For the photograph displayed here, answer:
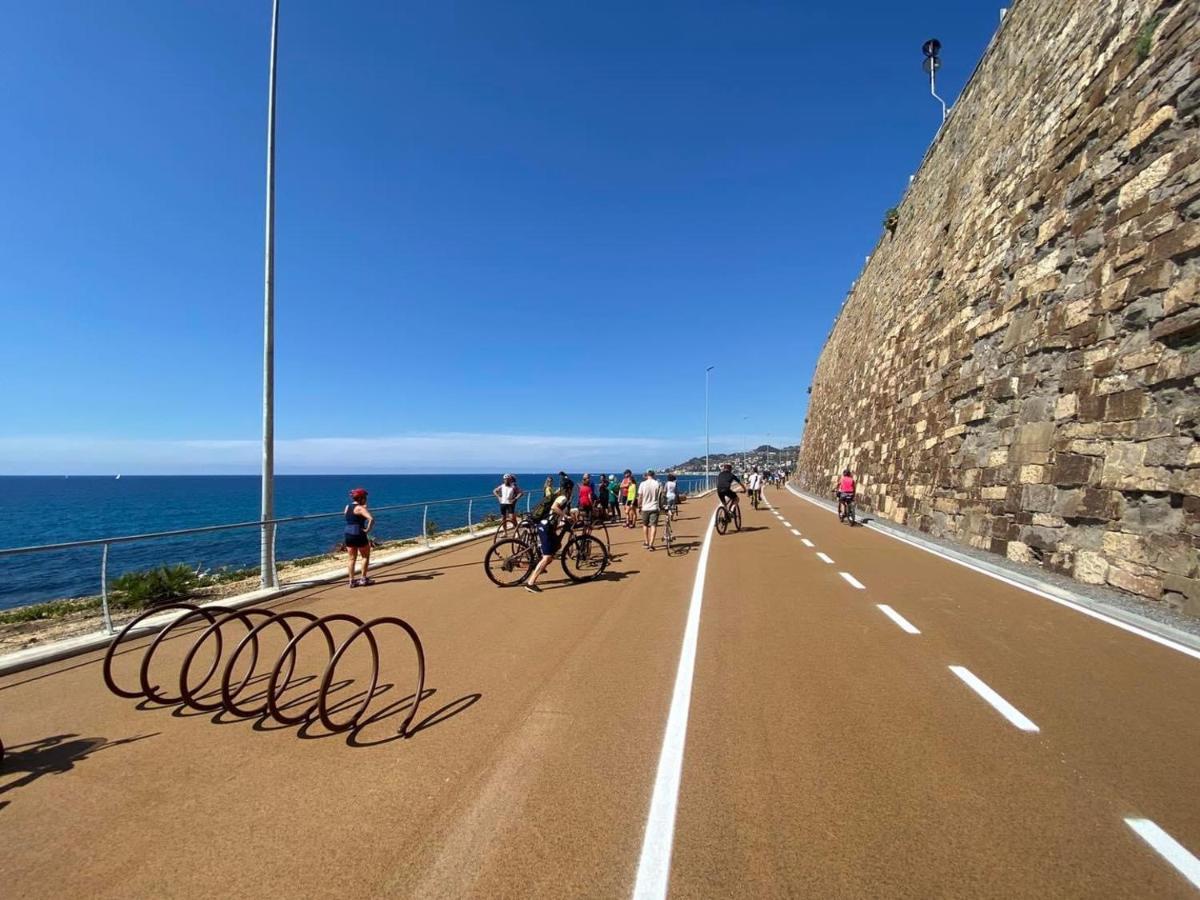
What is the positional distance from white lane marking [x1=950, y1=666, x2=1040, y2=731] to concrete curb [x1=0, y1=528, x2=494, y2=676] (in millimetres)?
8734

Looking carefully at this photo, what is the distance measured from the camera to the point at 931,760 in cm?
370

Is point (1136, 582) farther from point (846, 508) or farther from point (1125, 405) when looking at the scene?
point (846, 508)

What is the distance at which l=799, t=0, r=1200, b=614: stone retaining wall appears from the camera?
813cm

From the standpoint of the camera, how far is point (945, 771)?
3557mm

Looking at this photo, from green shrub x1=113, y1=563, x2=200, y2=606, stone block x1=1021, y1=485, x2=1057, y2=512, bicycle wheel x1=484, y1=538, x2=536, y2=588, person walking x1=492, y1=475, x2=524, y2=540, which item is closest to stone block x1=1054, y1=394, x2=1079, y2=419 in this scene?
stone block x1=1021, y1=485, x2=1057, y2=512

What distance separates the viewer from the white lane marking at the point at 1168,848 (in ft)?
8.71

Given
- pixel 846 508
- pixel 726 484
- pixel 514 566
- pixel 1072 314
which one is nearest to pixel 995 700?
pixel 514 566

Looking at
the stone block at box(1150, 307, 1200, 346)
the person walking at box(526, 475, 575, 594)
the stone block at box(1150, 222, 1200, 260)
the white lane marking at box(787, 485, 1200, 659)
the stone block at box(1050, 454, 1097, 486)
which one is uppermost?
the stone block at box(1150, 222, 1200, 260)

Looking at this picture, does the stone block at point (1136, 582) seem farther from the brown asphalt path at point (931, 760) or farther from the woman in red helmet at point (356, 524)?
the woman in red helmet at point (356, 524)

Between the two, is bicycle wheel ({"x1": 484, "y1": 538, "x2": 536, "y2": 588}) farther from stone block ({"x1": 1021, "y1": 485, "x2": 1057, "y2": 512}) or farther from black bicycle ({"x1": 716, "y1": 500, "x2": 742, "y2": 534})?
stone block ({"x1": 1021, "y1": 485, "x2": 1057, "y2": 512})

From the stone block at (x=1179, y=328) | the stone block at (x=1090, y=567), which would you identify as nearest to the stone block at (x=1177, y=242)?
the stone block at (x=1179, y=328)

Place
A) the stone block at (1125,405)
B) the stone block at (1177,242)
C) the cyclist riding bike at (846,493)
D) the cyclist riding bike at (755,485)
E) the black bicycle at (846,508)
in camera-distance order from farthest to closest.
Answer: the cyclist riding bike at (755,485), the black bicycle at (846,508), the cyclist riding bike at (846,493), the stone block at (1125,405), the stone block at (1177,242)

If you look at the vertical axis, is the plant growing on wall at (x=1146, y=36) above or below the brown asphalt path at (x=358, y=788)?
above

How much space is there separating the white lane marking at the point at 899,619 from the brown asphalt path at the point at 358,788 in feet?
9.43
